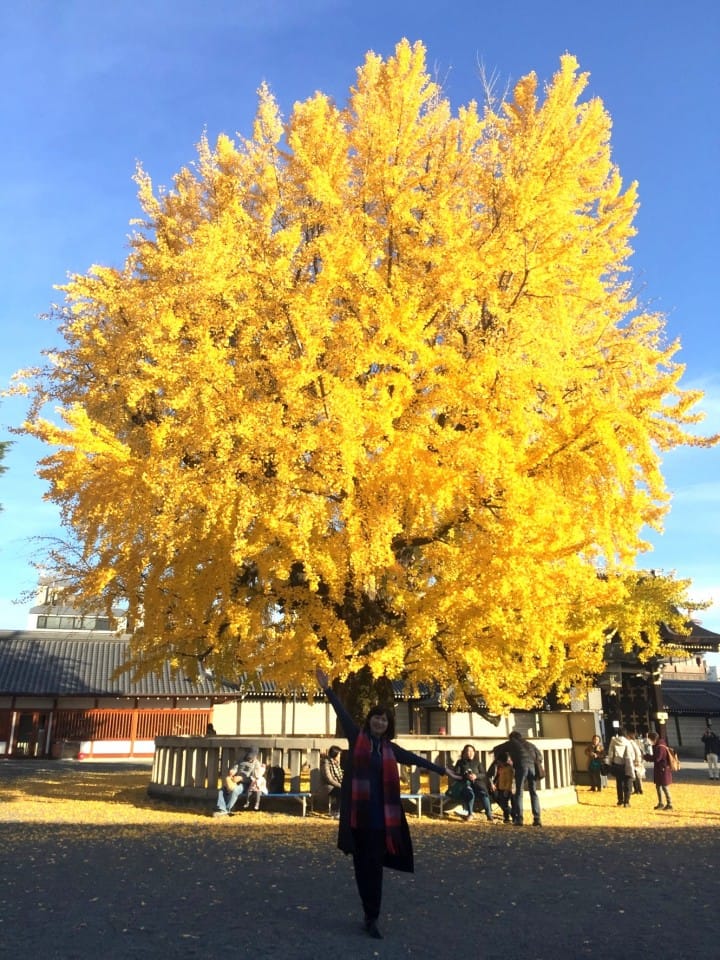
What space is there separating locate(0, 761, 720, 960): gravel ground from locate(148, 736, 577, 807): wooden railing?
1.38m

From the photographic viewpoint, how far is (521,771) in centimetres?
979

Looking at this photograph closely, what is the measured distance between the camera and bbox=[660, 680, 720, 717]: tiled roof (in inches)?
1346

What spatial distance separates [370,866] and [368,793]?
1.40 feet

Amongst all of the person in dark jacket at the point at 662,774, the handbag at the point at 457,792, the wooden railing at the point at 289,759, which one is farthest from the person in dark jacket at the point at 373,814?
the person in dark jacket at the point at 662,774

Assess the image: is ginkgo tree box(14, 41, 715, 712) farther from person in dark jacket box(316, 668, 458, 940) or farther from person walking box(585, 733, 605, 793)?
person walking box(585, 733, 605, 793)

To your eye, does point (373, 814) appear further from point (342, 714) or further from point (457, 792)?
point (457, 792)

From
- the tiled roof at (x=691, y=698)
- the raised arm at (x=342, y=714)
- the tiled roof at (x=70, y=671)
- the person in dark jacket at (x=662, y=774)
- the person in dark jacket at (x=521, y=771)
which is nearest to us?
the raised arm at (x=342, y=714)

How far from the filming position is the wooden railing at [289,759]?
35.4ft

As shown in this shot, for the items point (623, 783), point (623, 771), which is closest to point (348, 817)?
point (623, 771)

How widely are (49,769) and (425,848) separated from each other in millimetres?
18540

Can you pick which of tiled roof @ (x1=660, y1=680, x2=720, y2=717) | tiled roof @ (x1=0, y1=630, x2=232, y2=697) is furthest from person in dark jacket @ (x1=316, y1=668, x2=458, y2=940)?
tiled roof @ (x1=660, y1=680, x2=720, y2=717)

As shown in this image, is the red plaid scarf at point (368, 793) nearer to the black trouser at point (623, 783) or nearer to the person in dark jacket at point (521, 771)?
the person in dark jacket at point (521, 771)

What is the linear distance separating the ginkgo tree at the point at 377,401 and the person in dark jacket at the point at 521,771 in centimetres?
100

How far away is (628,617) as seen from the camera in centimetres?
1392
